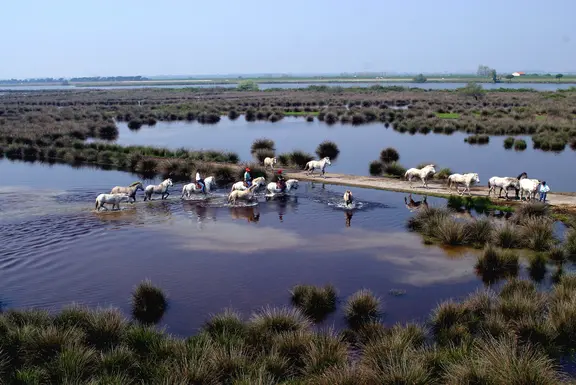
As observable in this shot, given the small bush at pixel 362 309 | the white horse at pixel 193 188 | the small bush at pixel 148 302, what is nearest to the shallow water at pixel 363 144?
the white horse at pixel 193 188

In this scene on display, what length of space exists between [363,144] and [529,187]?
23.7 meters

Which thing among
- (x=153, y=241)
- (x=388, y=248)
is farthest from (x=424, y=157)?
(x=153, y=241)

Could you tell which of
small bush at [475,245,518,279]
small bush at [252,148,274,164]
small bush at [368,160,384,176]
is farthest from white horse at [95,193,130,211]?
small bush at [368,160,384,176]

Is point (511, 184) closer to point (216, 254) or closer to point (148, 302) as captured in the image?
point (216, 254)

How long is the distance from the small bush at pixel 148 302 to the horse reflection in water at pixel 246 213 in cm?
859

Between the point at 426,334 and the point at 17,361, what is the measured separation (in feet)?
25.6

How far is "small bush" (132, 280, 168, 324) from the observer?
13585mm

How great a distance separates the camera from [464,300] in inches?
537

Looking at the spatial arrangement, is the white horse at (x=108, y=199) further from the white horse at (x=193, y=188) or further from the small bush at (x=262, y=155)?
the small bush at (x=262, y=155)

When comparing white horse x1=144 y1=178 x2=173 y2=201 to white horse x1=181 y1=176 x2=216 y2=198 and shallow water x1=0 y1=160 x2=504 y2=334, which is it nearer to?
shallow water x1=0 y1=160 x2=504 y2=334

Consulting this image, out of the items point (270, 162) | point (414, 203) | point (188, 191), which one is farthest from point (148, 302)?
point (270, 162)

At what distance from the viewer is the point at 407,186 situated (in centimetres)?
2756

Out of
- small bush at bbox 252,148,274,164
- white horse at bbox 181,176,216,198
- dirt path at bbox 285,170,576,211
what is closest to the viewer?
dirt path at bbox 285,170,576,211

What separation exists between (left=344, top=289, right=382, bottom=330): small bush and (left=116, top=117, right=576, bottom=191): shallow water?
16.9 m
